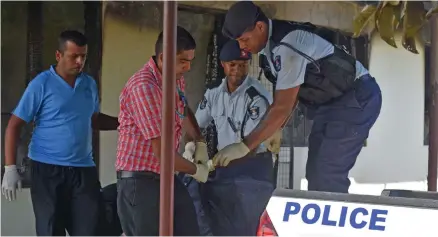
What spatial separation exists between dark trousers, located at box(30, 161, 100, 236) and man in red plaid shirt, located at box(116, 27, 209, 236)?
34cm

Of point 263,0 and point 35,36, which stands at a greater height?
point 263,0

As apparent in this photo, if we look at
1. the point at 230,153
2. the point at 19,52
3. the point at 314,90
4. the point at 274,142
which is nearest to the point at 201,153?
the point at 230,153

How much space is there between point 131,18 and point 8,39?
1.09 m

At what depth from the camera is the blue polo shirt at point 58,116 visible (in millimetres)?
5781

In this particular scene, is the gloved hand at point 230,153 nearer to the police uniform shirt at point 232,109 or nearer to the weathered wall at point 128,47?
the police uniform shirt at point 232,109

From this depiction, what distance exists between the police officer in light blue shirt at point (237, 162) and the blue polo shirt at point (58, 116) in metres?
1.04

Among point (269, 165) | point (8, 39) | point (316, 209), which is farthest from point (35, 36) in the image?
point (316, 209)

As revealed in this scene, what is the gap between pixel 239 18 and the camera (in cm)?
591

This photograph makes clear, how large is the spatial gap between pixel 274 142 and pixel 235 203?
2.16 ft

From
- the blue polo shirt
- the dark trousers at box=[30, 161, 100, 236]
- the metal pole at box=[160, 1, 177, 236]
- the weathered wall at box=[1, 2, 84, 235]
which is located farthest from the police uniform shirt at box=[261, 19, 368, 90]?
the dark trousers at box=[30, 161, 100, 236]

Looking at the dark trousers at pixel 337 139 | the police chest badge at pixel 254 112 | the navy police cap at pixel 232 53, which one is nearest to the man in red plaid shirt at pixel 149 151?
the navy police cap at pixel 232 53

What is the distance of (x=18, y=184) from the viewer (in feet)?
18.8

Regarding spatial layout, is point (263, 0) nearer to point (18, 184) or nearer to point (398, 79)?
point (398, 79)

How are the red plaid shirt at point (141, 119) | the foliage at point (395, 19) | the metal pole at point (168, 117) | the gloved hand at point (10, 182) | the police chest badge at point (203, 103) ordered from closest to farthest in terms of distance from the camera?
1. the metal pole at point (168, 117)
2. the red plaid shirt at point (141, 119)
3. the gloved hand at point (10, 182)
4. the police chest badge at point (203, 103)
5. the foliage at point (395, 19)
